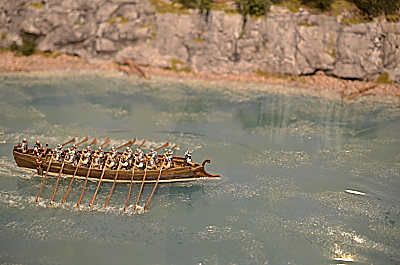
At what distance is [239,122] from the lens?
31438 millimetres

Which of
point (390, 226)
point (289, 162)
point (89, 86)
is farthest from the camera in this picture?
point (89, 86)

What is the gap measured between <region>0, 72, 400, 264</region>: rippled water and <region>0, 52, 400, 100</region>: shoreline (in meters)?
2.57

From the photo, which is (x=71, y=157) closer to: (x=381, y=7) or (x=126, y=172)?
(x=126, y=172)

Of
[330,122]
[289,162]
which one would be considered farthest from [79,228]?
[330,122]

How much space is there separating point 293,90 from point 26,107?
25077 millimetres

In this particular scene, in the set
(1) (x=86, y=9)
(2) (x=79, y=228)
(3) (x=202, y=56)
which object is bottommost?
(2) (x=79, y=228)

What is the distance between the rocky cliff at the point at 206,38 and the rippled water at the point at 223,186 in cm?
650

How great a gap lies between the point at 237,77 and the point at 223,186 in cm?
2260

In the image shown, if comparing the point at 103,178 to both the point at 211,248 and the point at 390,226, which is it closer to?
the point at 211,248

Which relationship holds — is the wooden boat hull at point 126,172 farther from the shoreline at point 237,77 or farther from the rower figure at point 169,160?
the shoreline at point 237,77

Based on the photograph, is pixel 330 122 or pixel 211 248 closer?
pixel 211 248

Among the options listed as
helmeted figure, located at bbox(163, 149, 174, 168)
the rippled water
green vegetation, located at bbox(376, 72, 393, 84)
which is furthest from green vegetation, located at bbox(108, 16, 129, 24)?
helmeted figure, located at bbox(163, 149, 174, 168)

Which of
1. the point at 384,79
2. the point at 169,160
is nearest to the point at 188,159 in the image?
the point at 169,160

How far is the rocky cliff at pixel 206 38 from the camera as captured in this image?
4088cm
